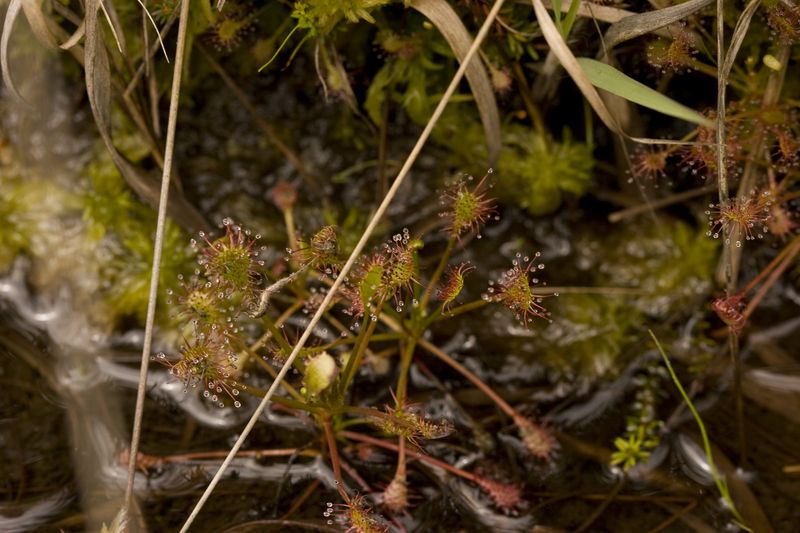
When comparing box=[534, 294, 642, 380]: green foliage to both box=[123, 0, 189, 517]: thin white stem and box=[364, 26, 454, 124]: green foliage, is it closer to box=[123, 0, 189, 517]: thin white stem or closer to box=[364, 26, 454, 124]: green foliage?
box=[364, 26, 454, 124]: green foliage

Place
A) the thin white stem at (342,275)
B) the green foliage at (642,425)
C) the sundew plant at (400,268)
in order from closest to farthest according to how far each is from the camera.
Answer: the thin white stem at (342,275) → the sundew plant at (400,268) → the green foliage at (642,425)

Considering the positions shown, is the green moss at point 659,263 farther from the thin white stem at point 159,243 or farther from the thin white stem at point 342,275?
the thin white stem at point 159,243

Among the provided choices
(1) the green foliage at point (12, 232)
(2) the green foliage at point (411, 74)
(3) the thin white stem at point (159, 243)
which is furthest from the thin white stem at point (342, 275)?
(1) the green foliage at point (12, 232)

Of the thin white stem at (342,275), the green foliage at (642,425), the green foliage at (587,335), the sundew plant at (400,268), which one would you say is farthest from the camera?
the green foliage at (587,335)

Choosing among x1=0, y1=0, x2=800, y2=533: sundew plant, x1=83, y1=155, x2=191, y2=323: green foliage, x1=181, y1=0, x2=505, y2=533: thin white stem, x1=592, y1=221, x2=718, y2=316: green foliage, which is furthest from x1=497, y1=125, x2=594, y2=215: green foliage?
x1=83, y1=155, x2=191, y2=323: green foliage

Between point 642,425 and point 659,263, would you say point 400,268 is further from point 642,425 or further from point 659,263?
point 659,263

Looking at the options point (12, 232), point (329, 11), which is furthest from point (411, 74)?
point (12, 232)

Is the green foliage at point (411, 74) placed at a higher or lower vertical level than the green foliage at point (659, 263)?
higher

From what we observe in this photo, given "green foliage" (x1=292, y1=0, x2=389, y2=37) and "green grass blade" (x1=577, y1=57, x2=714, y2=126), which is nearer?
"green grass blade" (x1=577, y1=57, x2=714, y2=126)

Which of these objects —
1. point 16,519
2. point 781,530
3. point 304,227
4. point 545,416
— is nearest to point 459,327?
point 545,416
